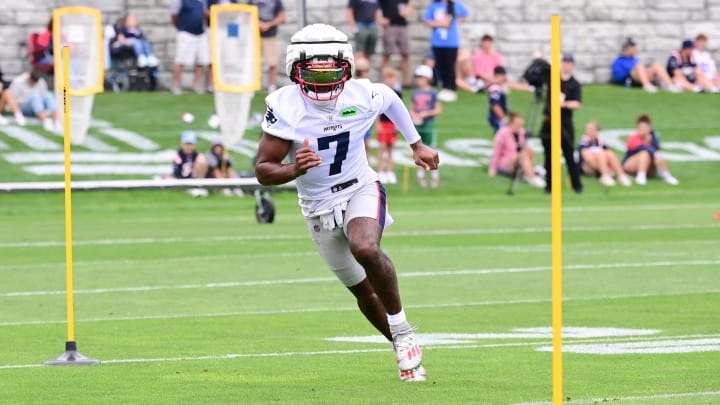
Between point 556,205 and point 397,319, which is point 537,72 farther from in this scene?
point 556,205

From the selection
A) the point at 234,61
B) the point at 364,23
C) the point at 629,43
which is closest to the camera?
the point at 234,61

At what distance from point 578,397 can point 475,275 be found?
8224 millimetres

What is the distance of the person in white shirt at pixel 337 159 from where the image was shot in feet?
32.5

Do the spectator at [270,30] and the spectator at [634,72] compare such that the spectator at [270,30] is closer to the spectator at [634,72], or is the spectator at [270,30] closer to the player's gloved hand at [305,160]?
the spectator at [634,72]

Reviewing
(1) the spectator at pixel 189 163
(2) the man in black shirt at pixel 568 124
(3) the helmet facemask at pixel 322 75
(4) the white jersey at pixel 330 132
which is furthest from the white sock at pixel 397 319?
(2) the man in black shirt at pixel 568 124

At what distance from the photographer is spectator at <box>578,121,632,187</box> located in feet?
103

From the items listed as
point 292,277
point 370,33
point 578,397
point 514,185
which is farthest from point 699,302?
point 370,33

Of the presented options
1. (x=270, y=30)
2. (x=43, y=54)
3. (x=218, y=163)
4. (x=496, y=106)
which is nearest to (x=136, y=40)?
(x=43, y=54)

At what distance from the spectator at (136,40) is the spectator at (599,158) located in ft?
32.1

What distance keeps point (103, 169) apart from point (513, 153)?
7.15 meters

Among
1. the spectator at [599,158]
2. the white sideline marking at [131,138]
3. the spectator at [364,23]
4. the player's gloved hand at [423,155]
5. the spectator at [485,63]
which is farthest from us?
the spectator at [485,63]

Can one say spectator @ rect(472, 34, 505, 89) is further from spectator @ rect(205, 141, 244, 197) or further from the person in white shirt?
the person in white shirt

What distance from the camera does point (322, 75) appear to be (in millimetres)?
9906

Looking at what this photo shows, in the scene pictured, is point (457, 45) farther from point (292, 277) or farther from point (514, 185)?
point (292, 277)
